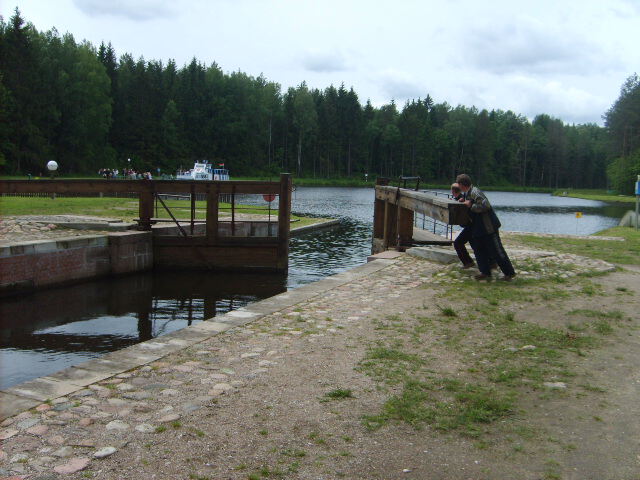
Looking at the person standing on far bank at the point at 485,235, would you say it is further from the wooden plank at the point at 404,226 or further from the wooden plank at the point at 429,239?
the wooden plank at the point at 404,226

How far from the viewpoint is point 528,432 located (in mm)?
3969

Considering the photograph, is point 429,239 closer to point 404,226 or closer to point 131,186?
point 404,226

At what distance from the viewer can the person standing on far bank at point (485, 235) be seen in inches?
367

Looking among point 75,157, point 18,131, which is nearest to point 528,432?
point 18,131

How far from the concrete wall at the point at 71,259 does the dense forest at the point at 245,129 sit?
145 feet

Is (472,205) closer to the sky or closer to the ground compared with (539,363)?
closer to the sky

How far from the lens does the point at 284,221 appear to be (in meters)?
16.5

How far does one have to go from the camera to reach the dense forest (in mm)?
66750

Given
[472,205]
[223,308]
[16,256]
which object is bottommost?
[223,308]

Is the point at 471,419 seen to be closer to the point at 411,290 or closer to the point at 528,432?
the point at 528,432

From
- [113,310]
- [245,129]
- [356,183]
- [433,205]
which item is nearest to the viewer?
[433,205]

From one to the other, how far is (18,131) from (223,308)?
6040 cm

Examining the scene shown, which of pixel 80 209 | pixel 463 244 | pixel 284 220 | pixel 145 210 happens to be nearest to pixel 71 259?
pixel 145 210

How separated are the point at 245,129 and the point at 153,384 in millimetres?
99851
